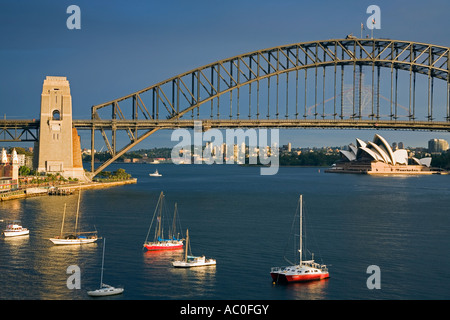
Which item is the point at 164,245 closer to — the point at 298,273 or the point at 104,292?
the point at 298,273

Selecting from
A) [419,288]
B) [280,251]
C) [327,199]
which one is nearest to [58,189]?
[327,199]

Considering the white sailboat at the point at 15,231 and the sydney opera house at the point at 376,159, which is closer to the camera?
the white sailboat at the point at 15,231

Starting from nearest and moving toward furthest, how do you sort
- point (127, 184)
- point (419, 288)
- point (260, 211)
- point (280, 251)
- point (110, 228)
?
point (419, 288) < point (280, 251) < point (110, 228) < point (260, 211) < point (127, 184)

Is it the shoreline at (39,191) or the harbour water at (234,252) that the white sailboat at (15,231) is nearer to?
the harbour water at (234,252)

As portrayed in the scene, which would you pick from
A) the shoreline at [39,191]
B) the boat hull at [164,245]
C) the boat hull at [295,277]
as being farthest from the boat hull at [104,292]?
the shoreline at [39,191]

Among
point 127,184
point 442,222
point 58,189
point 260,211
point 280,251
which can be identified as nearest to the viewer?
point 280,251
